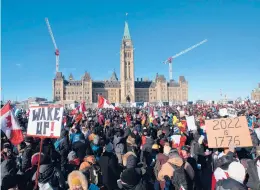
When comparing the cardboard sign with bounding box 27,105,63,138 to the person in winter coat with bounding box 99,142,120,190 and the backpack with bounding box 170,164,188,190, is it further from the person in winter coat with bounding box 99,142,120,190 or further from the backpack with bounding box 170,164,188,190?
the backpack with bounding box 170,164,188,190

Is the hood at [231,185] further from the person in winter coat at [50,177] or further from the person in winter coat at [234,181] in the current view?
the person in winter coat at [50,177]

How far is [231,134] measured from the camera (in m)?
5.29

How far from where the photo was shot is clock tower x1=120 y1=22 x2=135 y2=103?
364ft

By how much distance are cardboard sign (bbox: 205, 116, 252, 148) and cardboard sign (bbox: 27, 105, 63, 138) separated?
284cm

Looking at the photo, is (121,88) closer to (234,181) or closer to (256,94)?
(256,94)

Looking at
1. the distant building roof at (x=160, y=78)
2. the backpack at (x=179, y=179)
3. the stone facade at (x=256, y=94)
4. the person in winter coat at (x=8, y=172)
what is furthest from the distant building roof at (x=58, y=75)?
the backpack at (x=179, y=179)

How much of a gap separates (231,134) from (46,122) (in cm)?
342

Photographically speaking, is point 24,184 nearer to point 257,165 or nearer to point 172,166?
point 172,166

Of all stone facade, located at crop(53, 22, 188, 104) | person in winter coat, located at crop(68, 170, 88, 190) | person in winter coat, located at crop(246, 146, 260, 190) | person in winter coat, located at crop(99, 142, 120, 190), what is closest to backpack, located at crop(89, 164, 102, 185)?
person in winter coat, located at crop(99, 142, 120, 190)

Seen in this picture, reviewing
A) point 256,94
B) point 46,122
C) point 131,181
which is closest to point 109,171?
point 46,122

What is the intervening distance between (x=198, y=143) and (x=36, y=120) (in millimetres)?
4678

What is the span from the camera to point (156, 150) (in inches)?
302

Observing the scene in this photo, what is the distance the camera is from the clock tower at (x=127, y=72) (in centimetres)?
11088

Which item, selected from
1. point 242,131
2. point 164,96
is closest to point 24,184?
point 242,131
